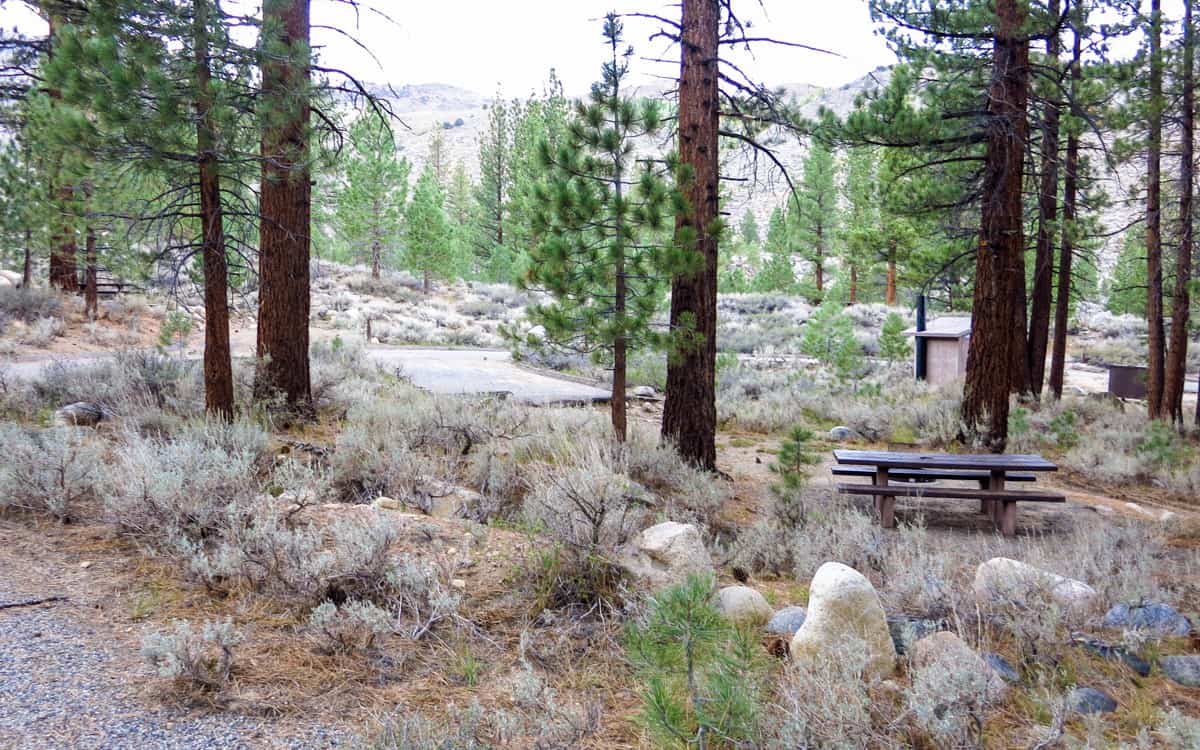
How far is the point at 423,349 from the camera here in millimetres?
21625

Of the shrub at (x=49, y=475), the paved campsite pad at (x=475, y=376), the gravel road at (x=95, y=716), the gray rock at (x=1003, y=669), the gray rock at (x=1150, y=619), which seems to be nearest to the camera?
the gravel road at (x=95, y=716)

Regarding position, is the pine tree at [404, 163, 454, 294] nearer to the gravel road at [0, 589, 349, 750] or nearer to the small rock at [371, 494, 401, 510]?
the small rock at [371, 494, 401, 510]

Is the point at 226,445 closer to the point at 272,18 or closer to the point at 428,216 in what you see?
the point at 272,18

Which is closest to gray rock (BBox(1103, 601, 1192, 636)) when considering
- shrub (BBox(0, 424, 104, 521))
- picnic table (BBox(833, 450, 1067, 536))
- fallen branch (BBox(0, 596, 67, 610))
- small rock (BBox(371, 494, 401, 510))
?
picnic table (BBox(833, 450, 1067, 536))

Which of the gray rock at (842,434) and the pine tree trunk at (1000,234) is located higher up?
the pine tree trunk at (1000,234)

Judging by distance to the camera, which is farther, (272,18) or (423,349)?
(423,349)

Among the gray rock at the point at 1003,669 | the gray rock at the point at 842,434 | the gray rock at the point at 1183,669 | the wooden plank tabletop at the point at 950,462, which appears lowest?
the gray rock at the point at 842,434

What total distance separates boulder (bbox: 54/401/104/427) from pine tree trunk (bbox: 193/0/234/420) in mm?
1378

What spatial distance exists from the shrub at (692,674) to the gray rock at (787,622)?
2.77 feet

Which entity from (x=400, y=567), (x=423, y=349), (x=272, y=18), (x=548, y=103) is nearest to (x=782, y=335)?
(x=423, y=349)

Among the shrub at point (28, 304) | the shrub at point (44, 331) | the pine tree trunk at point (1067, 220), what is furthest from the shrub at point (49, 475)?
the shrub at point (28, 304)

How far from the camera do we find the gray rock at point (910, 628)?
3.45m

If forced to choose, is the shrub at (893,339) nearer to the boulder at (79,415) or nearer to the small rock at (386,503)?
the small rock at (386,503)

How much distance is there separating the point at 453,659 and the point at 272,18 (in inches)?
221
